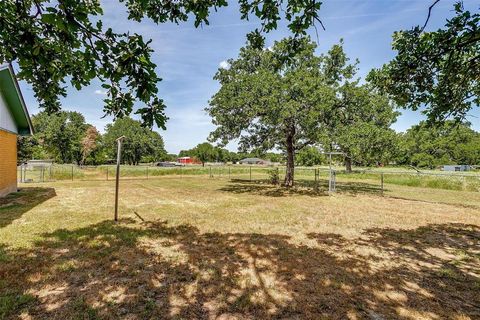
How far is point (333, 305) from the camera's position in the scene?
3.56 meters

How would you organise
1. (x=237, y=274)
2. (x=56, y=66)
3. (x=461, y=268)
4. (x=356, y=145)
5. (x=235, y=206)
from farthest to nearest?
(x=356, y=145)
(x=235, y=206)
(x=461, y=268)
(x=237, y=274)
(x=56, y=66)

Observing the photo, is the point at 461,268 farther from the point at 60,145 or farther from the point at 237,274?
the point at 60,145

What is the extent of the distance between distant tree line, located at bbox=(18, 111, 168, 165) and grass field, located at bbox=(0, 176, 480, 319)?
41.5m

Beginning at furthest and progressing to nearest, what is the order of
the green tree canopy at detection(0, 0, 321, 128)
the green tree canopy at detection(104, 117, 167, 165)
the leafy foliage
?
the green tree canopy at detection(104, 117, 167, 165), the leafy foliage, the green tree canopy at detection(0, 0, 321, 128)

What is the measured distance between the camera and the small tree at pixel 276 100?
1524 cm

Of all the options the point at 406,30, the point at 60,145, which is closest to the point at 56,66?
the point at 406,30

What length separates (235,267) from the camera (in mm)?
4875

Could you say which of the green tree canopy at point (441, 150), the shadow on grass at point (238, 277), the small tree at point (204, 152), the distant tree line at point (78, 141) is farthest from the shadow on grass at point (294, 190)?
the small tree at point (204, 152)

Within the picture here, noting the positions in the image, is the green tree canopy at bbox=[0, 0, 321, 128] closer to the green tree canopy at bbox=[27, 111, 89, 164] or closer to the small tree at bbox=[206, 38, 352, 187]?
the small tree at bbox=[206, 38, 352, 187]

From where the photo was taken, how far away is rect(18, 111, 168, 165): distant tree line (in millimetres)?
51844

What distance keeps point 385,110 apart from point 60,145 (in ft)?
194

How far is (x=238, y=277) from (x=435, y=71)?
6029 mm

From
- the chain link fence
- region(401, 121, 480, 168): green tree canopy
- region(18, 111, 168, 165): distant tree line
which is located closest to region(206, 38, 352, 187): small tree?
the chain link fence

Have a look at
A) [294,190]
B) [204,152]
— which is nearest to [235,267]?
[294,190]
